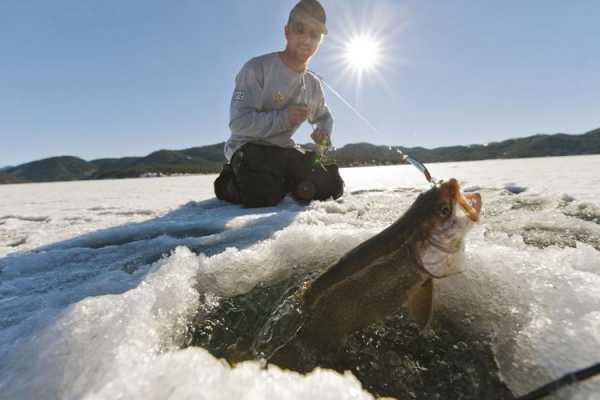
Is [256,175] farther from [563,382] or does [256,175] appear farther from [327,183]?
[563,382]

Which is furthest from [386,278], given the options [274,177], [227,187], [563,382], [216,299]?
[227,187]

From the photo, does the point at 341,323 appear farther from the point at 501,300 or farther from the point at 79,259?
the point at 79,259

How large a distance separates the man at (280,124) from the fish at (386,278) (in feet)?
11.2

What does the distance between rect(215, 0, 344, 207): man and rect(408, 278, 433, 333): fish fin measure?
11.6 ft

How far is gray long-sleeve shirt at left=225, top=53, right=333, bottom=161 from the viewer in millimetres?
5062

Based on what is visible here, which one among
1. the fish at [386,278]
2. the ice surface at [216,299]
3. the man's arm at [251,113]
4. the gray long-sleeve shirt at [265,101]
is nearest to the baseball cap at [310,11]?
the gray long-sleeve shirt at [265,101]

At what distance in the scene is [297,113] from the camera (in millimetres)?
4793

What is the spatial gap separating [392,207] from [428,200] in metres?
3.36

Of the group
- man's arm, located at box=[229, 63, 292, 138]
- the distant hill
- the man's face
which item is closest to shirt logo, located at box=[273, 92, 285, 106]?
man's arm, located at box=[229, 63, 292, 138]

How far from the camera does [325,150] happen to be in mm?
5586

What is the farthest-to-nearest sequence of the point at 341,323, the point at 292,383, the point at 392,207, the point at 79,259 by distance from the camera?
the point at 392,207 → the point at 79,259 → the point at 341,323 → the point at 292,383

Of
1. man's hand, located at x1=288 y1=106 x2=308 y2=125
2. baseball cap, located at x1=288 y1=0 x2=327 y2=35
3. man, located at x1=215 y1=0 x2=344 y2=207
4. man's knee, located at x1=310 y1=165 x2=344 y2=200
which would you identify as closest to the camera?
man's hand, located at x1=288 y1=106 x2=308 y2=125

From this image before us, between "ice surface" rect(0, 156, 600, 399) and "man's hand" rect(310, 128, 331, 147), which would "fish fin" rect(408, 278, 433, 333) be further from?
"man's hand" rect(310, 128, 331, 147)

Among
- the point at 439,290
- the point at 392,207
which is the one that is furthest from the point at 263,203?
the point at 439,290
